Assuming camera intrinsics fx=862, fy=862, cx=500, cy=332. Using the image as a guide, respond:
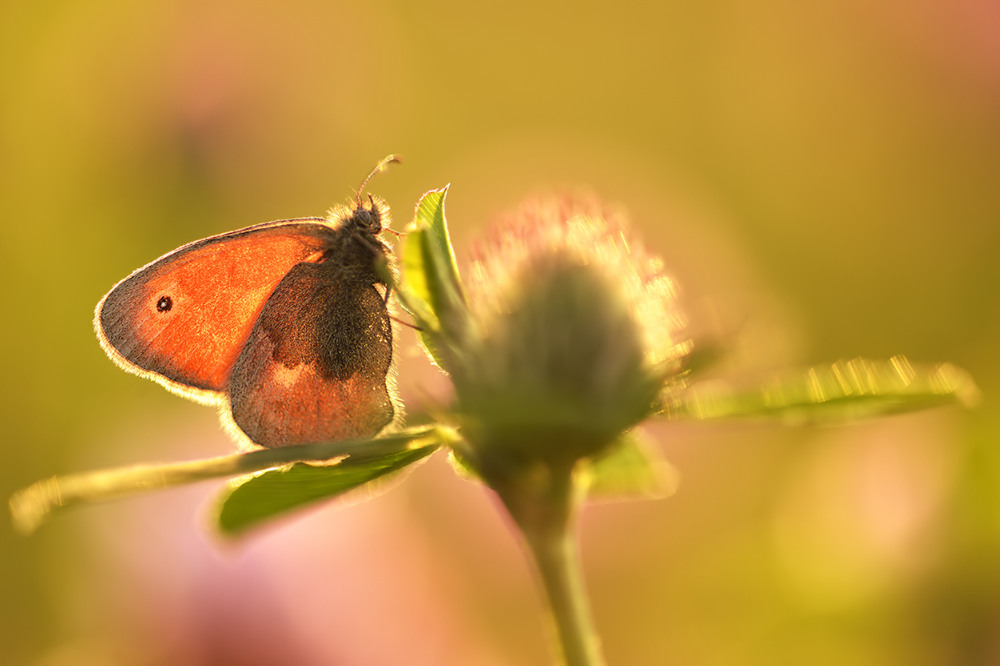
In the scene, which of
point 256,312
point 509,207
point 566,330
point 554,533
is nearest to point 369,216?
point 256,312

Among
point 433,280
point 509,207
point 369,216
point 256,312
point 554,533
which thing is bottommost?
point 554,533

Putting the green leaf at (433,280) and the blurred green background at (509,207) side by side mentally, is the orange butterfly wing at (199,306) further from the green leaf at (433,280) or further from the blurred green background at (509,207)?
the green leaf at (433,280)

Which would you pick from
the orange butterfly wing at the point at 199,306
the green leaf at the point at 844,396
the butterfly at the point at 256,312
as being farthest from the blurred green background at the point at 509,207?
the orange butterfly wing at the point at 199,306

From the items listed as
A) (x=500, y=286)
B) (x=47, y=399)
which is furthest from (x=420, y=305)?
(x=47, y=399)

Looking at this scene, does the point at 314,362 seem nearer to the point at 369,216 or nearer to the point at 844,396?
the point at 369,216

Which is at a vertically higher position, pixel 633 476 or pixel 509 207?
pixel 509 207

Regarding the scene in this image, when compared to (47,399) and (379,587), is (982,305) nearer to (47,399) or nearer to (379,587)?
(379,587)

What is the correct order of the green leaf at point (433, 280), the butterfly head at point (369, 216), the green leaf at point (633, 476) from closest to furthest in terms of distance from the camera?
the green leaf at point (433, 280) → the green leaf at point (633, 476) → the butterfly head at point (369, 216)
